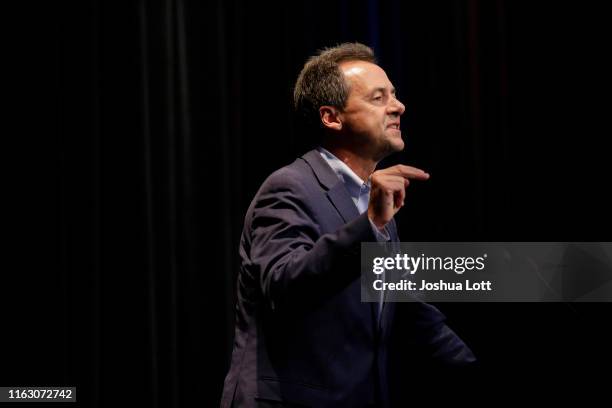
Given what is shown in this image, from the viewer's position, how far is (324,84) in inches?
66.9

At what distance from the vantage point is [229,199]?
226 cm

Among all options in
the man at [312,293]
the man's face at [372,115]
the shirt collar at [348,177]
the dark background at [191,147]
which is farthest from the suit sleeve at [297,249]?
the dark background at [191,147]

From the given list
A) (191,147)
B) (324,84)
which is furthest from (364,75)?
(191,147)

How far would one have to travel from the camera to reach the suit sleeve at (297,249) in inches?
46.1

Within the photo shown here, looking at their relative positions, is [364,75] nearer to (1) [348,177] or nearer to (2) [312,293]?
(1) [348,177]

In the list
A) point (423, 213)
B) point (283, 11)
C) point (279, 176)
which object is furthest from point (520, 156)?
point (279, 176)

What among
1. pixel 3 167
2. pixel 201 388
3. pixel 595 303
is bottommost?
pixel 201 388

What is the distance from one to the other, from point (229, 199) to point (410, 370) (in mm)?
783

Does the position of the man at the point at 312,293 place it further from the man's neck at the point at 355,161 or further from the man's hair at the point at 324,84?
the man's hair at the point at 324,84

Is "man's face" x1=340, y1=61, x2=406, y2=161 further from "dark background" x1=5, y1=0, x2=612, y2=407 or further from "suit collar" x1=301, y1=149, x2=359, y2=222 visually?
"dark background" x1=5, y1=0, x2=612, y2=407

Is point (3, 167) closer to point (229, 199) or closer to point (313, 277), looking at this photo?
point (229, 199)

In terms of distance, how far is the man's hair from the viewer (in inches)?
66.2

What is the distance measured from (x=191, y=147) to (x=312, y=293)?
116cm

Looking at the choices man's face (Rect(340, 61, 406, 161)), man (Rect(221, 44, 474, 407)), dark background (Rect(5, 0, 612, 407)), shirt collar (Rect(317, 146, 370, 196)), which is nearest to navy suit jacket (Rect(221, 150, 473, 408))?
man (Rect(221, 44, 474, 407))
